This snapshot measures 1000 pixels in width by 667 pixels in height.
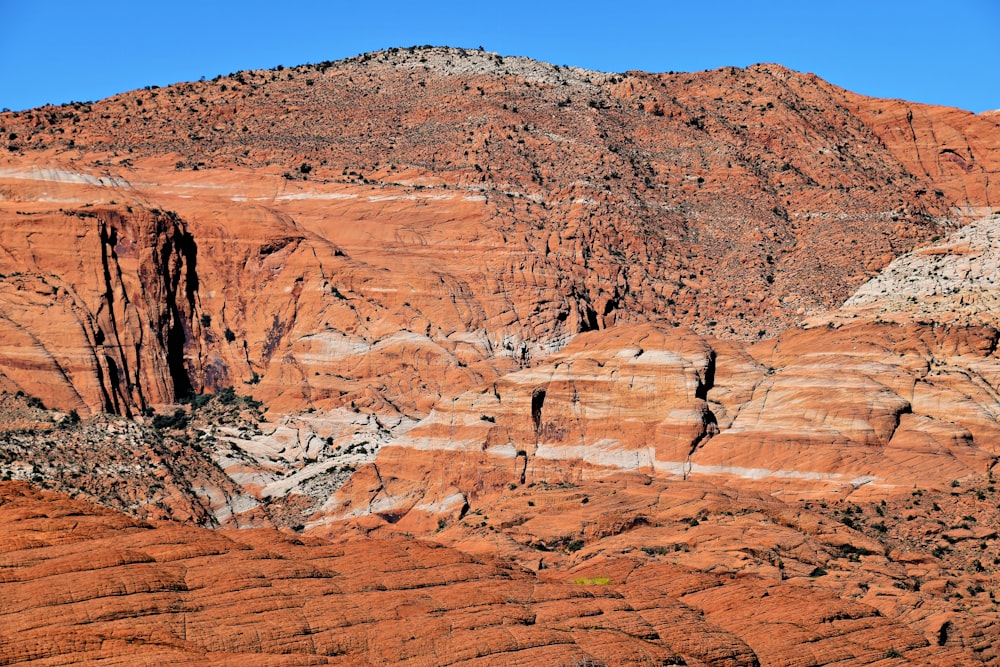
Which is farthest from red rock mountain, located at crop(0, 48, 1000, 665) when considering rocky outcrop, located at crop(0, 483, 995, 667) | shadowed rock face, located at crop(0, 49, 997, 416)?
shadowed rock face, located at crop(0, 49, 997, 416)

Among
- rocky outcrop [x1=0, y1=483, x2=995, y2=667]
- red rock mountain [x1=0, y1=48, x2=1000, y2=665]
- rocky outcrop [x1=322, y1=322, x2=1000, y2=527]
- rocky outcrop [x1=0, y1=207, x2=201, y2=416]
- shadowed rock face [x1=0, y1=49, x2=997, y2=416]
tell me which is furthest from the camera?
shadowed rock face [x1=0, y1=49, x2=997, y2=416]

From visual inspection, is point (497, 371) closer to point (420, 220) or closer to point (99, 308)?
point (420, 220)

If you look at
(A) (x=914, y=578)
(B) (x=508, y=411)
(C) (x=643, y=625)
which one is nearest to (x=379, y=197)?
(B) (x=508, y=411)

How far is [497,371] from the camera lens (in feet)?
336

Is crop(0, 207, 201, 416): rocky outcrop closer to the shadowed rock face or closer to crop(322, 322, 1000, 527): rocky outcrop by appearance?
the shadowed rock face

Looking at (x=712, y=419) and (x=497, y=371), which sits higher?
(x=497, y=371)

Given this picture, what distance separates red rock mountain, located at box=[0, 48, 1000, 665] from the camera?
50375 millimetres

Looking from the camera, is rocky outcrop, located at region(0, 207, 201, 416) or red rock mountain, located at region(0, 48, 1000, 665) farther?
rocky outcrop, located at region(0, 207, 201, 416)

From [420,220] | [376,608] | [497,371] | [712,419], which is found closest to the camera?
[376,608]

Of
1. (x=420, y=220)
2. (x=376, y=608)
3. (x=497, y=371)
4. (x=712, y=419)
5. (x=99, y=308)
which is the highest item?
(x=420, y=220)

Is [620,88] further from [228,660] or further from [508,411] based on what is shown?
[228,660]

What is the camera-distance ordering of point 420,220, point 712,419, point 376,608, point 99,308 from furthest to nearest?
1. point 420,220
2. point 99,308
3. point 712,419
4. point 376,608

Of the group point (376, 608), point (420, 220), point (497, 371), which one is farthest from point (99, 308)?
point (376, 608)

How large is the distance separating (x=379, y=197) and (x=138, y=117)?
26058 mm
